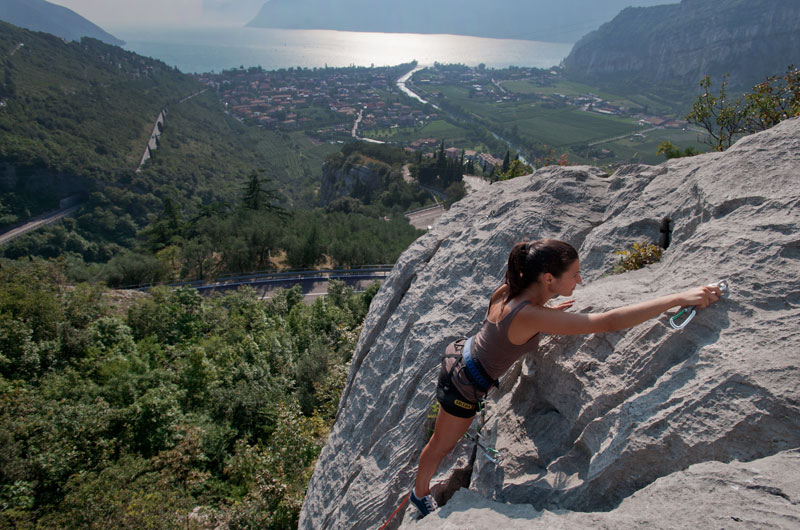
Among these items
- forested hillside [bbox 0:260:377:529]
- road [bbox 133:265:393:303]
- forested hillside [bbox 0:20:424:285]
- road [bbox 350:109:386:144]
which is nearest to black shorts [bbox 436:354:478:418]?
forested hillside [bbox 0:260:377:529]

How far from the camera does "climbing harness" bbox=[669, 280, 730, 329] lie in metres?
3.41

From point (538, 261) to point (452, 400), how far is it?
1.59 metres

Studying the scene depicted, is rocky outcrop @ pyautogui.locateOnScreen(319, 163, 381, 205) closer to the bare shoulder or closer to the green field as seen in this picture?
the green field

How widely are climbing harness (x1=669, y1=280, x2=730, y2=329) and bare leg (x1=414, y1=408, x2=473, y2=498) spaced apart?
204 cm

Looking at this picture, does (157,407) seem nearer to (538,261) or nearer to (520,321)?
(520,321)

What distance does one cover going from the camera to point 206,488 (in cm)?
1114

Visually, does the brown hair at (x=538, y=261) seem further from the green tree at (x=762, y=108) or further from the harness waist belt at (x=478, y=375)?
the green tree at (x=762, y=108)

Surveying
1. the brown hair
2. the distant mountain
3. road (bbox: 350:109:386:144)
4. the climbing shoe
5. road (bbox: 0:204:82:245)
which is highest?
the distant mountain

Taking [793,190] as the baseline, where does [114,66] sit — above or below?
above

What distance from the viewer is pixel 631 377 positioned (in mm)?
3787

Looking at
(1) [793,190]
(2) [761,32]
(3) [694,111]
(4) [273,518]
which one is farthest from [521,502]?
(2) [761,32]

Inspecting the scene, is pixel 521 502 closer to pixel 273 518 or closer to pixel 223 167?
pixel 273 518

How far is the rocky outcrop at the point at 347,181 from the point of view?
3172 inches

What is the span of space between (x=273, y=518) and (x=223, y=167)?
115m
